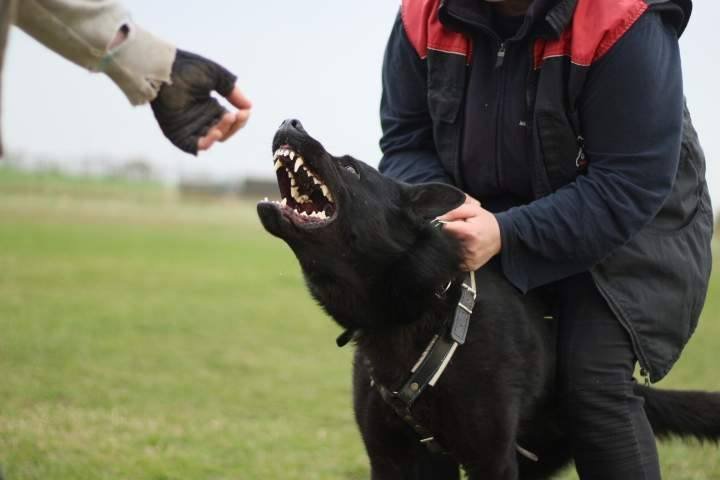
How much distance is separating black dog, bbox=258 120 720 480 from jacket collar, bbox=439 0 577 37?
0.56 meters

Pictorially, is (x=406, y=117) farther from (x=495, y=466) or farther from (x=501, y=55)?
(x=495, y=466)

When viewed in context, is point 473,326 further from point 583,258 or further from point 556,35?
point 556,35

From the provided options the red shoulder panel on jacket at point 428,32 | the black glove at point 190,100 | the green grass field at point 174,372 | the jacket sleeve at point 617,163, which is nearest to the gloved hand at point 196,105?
the black glove at point 190,100

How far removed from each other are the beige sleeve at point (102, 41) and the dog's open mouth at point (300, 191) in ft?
1.90

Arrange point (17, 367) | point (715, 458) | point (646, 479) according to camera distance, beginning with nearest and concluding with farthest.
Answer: point (646, 479) < point (715, 458) < point (17, 367)

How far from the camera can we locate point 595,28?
2.77 meters

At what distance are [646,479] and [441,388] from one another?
0.74 metres

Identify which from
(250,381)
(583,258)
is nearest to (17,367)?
(250,381)

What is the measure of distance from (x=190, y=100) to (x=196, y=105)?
33mm

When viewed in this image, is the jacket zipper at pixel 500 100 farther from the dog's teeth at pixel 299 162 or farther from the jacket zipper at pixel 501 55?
the dog's teeth at pixel 299 162

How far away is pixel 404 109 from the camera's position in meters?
3.36

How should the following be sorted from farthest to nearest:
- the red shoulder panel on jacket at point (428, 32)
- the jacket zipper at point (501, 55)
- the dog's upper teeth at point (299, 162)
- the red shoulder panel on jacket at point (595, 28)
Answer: the red shoulder panel on jacket at point (428, 32), the jacket zipper at point (501, 55), the dog's upper teeth at point (299, 162), the red shoulder panel on jacket at point (595, 28)

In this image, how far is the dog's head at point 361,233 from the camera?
9.45 feet

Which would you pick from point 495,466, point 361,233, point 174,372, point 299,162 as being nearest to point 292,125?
point 299,162
